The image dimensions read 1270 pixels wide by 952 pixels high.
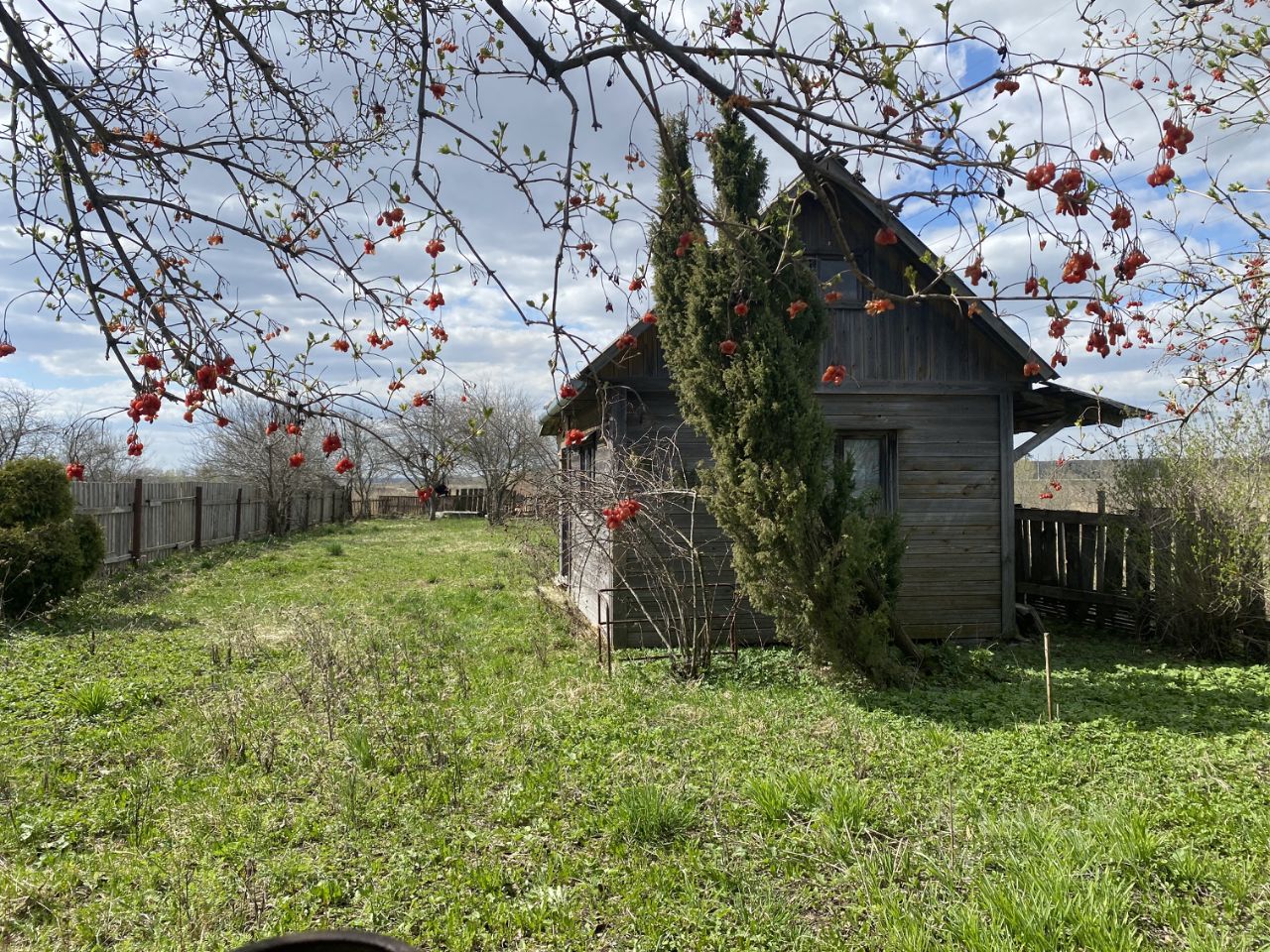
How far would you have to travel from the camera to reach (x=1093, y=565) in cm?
1051

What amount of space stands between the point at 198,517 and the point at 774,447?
1615 centimetres

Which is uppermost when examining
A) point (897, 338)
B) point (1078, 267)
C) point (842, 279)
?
point (842, 279)

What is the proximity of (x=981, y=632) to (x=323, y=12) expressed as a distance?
Answer: 355 inches

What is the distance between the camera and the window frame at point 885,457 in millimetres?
9547

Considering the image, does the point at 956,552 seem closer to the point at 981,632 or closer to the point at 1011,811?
the point at 981,632

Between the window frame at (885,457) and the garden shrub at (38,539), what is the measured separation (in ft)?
30.3

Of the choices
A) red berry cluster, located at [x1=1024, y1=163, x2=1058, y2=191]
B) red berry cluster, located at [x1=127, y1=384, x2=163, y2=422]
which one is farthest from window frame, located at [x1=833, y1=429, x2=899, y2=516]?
red berry cluster, located at [x1=127, y1=384, x2=163, y2=422]

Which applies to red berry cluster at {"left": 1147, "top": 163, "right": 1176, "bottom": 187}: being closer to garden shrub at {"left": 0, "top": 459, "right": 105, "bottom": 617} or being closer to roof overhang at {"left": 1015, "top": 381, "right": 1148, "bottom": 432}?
roof overhang at {"left": 1015, "top": 381, "right": 1148, "bottom": 432}

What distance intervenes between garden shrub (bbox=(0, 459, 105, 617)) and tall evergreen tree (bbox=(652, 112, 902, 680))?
7.66 metres

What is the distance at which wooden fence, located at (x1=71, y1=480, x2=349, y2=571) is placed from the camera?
45.8 feet

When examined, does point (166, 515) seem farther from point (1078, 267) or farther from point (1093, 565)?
point (1078, 267)

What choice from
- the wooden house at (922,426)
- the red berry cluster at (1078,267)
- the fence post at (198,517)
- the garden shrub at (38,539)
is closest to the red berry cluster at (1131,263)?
the red berry cluster at (1078,267)

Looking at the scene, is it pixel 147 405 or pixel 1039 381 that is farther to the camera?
pixel 1039 381

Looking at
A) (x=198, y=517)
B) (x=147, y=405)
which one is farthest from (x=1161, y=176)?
(x=198, y=517)
